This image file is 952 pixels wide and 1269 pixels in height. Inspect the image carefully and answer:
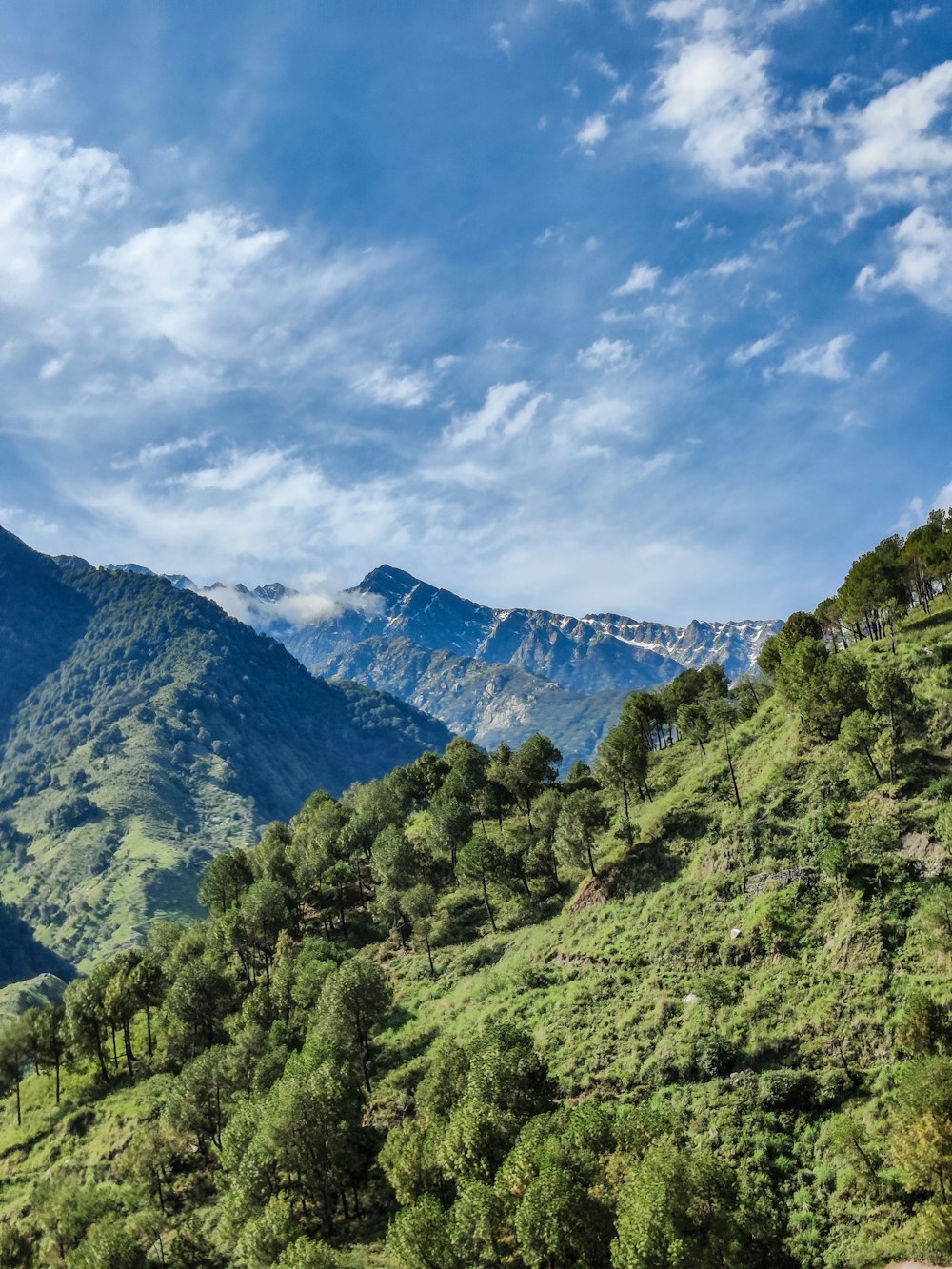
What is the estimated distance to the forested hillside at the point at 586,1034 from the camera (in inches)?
1763

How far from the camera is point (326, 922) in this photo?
11888 centimetres

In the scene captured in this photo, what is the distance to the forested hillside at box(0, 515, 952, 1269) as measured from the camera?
4478cm

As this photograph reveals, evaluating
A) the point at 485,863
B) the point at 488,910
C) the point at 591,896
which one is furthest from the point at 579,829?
the point at 488,910

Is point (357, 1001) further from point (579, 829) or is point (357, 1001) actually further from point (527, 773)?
point (527, 773)

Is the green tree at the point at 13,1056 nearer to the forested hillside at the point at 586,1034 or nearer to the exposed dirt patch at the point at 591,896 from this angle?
the forested hillside at the point at 586,1034

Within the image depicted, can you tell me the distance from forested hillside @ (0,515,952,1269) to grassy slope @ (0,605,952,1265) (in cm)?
31

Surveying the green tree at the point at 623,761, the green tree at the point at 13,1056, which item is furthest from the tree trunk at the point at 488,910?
the green tree at the point at 13,1056

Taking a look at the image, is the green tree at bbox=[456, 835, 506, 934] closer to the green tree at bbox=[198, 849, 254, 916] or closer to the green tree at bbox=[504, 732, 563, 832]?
the green tree at bbox=[504, 732, 563, 832]

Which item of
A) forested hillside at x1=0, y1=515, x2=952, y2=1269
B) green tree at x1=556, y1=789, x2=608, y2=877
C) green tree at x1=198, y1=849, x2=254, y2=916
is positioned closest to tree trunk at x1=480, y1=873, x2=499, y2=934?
forested hillside at x1=0, y1=515, x2=952, y2=1269

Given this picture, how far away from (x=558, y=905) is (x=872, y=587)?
71300 millimetres

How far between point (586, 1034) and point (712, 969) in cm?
1357

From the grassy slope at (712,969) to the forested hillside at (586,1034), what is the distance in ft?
1.02

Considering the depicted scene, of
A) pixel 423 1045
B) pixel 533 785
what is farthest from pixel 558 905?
pixel 533 785

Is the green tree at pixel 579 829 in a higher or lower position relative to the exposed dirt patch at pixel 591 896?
higher
